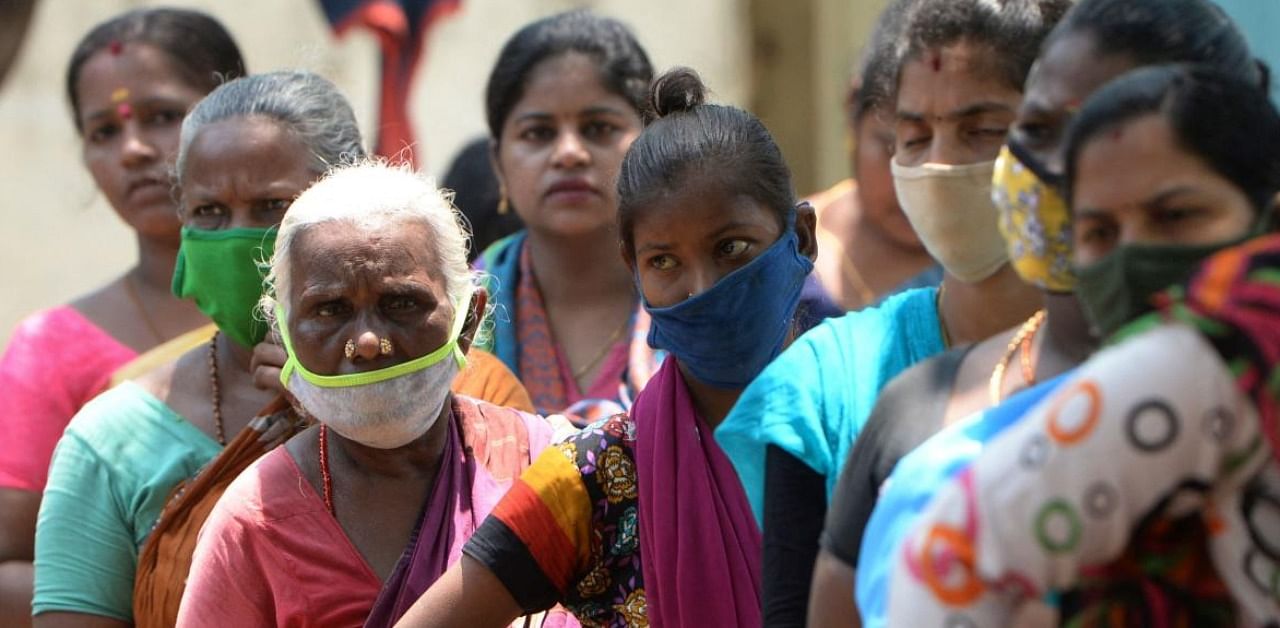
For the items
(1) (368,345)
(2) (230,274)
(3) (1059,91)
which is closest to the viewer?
→ (3) (1059,91)

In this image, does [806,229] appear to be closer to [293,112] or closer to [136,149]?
[293,112]

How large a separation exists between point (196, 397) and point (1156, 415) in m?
2.50

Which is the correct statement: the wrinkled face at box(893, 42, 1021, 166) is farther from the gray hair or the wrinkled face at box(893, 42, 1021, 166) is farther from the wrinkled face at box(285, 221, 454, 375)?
the gray hair

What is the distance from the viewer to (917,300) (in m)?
3.11

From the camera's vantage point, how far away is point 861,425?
277 cm

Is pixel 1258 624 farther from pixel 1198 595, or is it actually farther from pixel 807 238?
pixel 807 238

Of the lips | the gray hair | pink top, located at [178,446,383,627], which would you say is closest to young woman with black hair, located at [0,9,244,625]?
the gray hair

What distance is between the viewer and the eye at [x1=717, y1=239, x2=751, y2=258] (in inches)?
124

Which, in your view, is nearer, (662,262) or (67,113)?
(662,262)

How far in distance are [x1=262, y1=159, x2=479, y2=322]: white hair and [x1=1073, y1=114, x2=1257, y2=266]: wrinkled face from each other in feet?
5.10

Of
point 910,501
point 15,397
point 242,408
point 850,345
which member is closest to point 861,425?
point 850,345

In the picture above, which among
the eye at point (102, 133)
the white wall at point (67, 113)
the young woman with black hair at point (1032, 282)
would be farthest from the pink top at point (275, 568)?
the white wall at point (67, 113)

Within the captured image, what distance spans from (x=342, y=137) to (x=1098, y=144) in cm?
228

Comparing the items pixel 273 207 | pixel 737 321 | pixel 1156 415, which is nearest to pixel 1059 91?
pixel 1156 415
